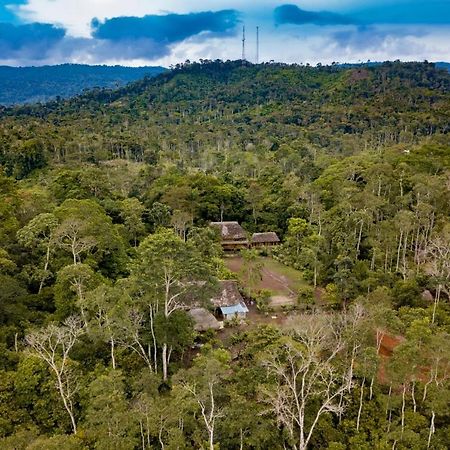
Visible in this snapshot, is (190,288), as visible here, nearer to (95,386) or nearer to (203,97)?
(95,386)

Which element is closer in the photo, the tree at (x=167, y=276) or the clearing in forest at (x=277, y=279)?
the tree at (x=167, y=276)

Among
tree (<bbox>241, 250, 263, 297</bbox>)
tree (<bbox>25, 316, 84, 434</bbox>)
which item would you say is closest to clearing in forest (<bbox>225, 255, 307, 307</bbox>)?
tree (<bbox>241, 250, 263, 297</bbox>)

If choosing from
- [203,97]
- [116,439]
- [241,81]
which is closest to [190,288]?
[116,439]

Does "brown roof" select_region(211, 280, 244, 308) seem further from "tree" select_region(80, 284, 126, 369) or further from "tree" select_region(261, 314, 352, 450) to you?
"tree" select_region(80, 284, 126, 369)

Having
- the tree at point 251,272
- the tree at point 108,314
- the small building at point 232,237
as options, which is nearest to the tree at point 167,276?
the tree at point 108,314

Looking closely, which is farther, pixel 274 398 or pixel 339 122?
pixel 339 122

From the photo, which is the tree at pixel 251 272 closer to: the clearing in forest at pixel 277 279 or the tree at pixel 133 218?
the clearing in forest at pixel 277 279

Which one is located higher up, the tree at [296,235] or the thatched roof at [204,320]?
the tree at [296,235]
